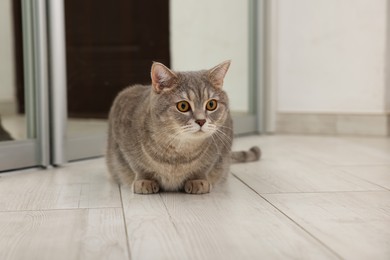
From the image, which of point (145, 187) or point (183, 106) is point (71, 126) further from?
point (183, 106)

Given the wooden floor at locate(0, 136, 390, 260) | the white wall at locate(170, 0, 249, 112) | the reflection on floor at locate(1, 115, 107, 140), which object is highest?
the white wall at locate(170, 0, 249, 112)

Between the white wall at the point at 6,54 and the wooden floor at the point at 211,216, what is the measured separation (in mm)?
324

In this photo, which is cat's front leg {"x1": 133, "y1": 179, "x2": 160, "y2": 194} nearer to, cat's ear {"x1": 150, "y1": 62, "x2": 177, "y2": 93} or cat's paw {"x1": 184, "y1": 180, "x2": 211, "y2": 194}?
cat's paw {"x1": 184, "y1": 180, "x2": 211, "y2": 194}

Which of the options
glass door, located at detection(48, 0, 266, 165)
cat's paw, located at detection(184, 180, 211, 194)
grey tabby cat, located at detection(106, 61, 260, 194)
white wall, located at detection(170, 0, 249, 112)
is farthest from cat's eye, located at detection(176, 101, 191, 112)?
white wall, located at detection(170, 0, 249, 112)

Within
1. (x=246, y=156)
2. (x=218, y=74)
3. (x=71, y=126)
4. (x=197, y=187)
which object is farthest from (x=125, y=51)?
(x=197, y=187)

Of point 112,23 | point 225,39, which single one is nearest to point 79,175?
point 112,23

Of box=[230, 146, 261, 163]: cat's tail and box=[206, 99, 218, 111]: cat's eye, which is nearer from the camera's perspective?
box=[206, 99, 218, 111]: cat's eye

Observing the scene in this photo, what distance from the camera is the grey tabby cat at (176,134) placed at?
165 cm

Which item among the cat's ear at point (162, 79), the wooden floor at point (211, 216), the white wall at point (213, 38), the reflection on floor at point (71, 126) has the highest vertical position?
the white wall at point (213, 38)

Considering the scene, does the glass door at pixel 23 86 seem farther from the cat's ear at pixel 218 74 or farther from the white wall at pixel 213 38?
the white wall at pixel 213 38

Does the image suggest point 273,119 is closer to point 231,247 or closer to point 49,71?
point 49,71

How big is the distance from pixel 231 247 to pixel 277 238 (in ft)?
0.40

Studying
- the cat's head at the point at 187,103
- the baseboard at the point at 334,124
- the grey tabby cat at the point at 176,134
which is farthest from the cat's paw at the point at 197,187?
the baseboard at the point at 334,124

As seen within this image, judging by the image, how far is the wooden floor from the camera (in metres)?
1.15
